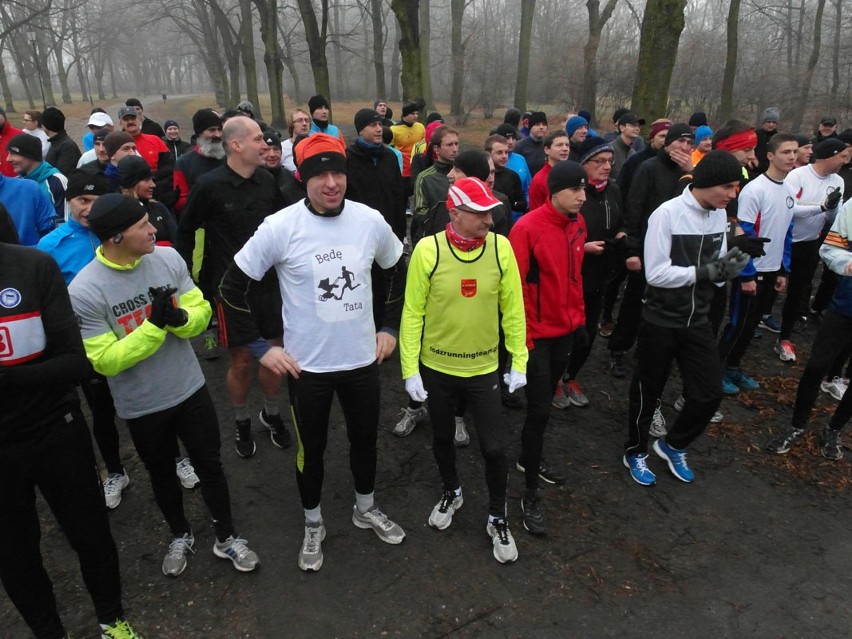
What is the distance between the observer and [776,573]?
344 cm

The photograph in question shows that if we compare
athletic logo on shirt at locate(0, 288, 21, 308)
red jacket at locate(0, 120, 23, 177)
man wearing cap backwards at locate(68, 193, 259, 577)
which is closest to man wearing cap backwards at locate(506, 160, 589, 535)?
man wearing cap backwards at locate(68, 193, 259, 577)

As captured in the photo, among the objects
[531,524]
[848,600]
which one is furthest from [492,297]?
[848,600]

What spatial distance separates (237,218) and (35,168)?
273 centimetres

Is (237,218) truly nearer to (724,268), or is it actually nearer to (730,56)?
(724,268)

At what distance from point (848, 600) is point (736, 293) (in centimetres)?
287

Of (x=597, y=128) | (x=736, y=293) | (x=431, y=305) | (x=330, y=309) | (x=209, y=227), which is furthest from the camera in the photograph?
(x=597, y=128)

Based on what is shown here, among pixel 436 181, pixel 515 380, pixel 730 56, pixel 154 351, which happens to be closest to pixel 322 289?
pixel 154 351

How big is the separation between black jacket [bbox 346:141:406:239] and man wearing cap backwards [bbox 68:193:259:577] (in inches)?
115

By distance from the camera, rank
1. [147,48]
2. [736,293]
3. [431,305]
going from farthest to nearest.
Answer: [147,48] → [736,293] → [431,305]

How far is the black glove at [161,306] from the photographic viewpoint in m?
2.73

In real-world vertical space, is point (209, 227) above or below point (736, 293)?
above

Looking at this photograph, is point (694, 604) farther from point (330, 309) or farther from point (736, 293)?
point (736, 293)

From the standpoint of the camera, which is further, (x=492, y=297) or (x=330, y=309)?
(x=492, y=297)

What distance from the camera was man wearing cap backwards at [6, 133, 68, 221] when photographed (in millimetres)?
5379
